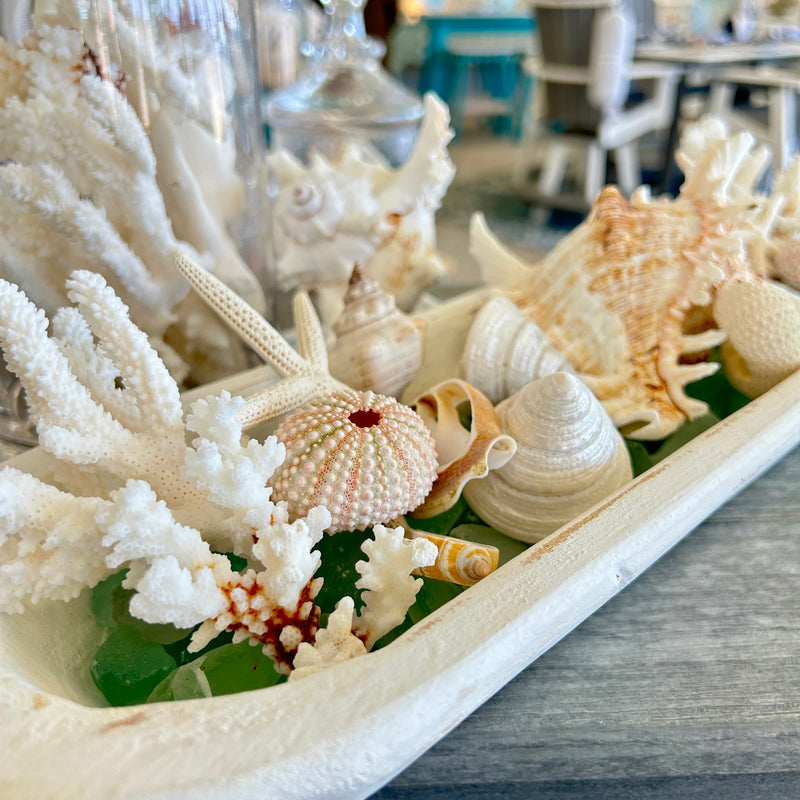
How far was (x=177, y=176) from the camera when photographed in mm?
387

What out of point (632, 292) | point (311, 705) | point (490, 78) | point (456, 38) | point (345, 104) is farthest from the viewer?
point (490, 78)

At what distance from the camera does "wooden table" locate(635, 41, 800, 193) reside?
217 centimetres

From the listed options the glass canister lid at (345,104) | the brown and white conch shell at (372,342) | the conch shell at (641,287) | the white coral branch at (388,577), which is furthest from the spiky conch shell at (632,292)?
the glass canister lid at (345,104)

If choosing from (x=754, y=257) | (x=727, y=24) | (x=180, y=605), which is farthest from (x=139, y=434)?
(x=727, y=24)

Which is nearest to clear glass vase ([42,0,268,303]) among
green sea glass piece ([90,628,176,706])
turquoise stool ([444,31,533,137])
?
green sea glass piece ([90,628,176,706])

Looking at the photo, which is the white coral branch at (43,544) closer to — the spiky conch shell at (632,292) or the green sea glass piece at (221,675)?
the green sea glass piece at (221,675)

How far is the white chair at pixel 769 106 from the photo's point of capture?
1.96 metres

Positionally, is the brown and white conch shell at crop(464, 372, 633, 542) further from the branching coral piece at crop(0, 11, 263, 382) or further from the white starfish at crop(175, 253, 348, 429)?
the branching coral piece at crop(0, 11, 263, 382)

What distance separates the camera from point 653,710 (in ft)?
0.89

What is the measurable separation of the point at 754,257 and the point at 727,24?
2.79 metres

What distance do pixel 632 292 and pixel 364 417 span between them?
0.75 feet

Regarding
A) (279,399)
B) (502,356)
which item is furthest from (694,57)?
(279,399)

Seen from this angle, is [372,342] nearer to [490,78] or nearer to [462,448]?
[462,448]

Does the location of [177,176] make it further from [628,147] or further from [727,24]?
[727,24]
